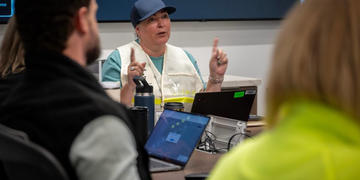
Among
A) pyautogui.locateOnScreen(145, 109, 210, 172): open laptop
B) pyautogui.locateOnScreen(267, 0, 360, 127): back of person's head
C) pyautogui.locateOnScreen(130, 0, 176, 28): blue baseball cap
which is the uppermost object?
pyautogui.locateOnScreen(130, 0, 176, 28): blue baseball cap

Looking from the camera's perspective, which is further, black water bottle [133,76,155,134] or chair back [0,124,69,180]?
A: black water bottle [133,76,155,134]

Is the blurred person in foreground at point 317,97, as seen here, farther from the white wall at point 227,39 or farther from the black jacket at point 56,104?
the white wall at point 227,39

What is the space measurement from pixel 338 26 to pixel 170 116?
136cm

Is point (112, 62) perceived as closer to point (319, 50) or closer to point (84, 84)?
point (84, 84)

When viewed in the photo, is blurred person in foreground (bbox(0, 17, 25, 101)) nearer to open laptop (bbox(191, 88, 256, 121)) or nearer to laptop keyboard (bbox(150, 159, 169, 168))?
laptop keyboard (bbox(150, 159, 169, 168))

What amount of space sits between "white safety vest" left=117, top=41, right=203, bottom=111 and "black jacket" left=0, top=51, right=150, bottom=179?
1728mm

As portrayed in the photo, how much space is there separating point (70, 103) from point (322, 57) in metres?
0.65

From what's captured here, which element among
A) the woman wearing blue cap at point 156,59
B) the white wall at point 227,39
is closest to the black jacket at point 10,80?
the woman wearing blue cap at point 156,59

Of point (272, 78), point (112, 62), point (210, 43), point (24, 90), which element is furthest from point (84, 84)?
point (210, 43)

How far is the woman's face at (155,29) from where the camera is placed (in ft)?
10.6

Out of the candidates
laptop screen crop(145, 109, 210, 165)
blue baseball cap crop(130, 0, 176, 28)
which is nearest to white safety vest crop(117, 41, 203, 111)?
blue baseball cap crop(130, 0, 176, 28)

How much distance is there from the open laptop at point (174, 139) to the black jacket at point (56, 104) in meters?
0.59

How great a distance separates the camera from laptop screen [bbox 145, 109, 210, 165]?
196 centimetres

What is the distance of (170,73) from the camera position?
3230mm
